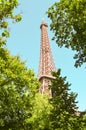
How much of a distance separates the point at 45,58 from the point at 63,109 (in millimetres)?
57463

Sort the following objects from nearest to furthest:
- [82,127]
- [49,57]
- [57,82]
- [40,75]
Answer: [82,127] < [57,82] < [40,75] < [49,57]

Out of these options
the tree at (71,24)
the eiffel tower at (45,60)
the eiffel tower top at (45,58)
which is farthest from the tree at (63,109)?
the eiffel tower top at (45,58)

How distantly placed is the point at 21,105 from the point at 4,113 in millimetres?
1612

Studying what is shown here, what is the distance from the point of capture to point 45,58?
80875 millimetres

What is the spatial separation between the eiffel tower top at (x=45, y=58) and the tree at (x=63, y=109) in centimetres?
4962

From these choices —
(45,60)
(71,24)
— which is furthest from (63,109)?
(45,60)

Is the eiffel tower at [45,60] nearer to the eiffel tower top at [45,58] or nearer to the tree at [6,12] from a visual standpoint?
the eiffel tower top at [45,58]

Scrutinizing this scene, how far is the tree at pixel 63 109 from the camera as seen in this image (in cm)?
2303

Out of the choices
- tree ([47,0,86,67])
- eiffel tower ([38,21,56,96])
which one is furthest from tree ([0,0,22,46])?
eiffel tower ([38,21,56,96])

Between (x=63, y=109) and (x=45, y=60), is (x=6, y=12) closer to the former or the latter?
(x=63, y=109)

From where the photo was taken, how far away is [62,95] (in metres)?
23.9

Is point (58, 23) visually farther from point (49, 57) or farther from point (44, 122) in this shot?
point (49, 57)

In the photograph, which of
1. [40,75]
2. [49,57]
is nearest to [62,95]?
[40,75]

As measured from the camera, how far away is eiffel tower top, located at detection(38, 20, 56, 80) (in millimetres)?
76075
